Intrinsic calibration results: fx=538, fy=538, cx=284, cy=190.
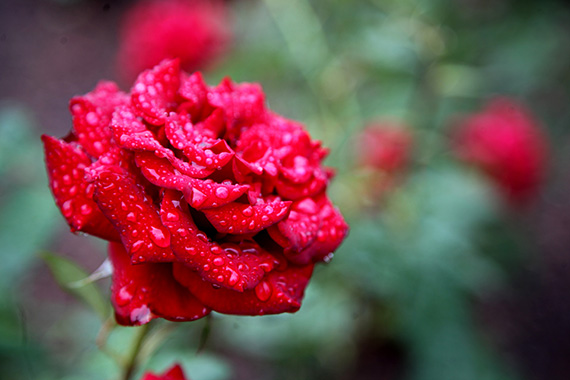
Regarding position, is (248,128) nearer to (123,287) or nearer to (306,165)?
(306,165)

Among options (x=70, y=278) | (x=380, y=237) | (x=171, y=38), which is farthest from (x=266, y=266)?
(x=171, y=38)

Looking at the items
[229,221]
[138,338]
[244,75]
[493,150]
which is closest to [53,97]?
[244,75]

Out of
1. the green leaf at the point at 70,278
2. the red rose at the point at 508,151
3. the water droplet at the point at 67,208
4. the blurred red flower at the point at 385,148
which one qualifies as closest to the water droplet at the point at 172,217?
the water droplet at the point at 67,208

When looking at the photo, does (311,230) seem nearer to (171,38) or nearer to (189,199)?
(189,199)

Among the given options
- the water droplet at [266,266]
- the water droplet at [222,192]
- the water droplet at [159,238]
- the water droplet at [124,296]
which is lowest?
the water droplet at [124,296]

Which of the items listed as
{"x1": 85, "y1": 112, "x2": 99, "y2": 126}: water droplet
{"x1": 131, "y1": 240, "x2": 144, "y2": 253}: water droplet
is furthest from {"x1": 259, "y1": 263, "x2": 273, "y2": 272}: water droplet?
{"x1": 85, "y1": 112, "x2": 99, "y2": 126}: water droplet

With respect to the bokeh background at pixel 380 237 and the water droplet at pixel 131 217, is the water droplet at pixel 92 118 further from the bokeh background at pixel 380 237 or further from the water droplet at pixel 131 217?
the bokeh background at pixel 380 237
